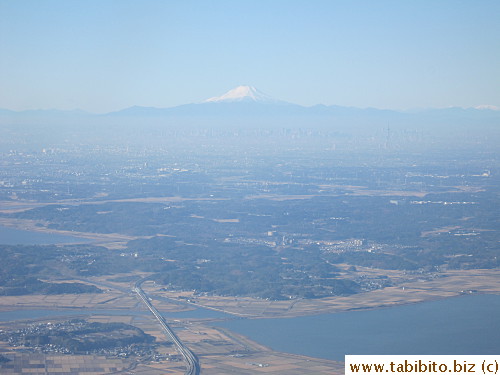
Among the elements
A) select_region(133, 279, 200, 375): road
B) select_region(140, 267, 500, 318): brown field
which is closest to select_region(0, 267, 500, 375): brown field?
select_region(140, 267, 500, 318): brown field

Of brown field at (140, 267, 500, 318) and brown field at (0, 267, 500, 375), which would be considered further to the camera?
brown field at (140, 267, 500, 318)

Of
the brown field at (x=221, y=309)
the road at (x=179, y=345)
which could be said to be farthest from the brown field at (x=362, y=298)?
the road at (x=179, y=345)

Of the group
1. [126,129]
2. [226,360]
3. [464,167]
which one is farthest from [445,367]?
[126,129]

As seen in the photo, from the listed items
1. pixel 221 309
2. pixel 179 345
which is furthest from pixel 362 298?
pixel 179 345

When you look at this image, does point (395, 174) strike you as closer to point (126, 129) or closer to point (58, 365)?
point (58, 365)

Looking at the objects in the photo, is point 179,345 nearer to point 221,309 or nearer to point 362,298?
point 221,309

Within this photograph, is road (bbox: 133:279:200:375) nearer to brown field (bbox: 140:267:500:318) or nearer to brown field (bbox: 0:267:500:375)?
brown field (bbox: 0:267:500:375)

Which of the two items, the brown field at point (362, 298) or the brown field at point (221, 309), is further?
the brown field at point (362, 298)

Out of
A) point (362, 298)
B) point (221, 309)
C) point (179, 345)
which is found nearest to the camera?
point (179, 345)

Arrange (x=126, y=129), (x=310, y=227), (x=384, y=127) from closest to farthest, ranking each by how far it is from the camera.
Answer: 1. (x=310, y=227)
2. (x=126, y=129)
3. (x=384, y=127)

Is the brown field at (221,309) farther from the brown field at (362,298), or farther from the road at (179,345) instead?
the road at (179,345)

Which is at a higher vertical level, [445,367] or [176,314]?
[445,367]
